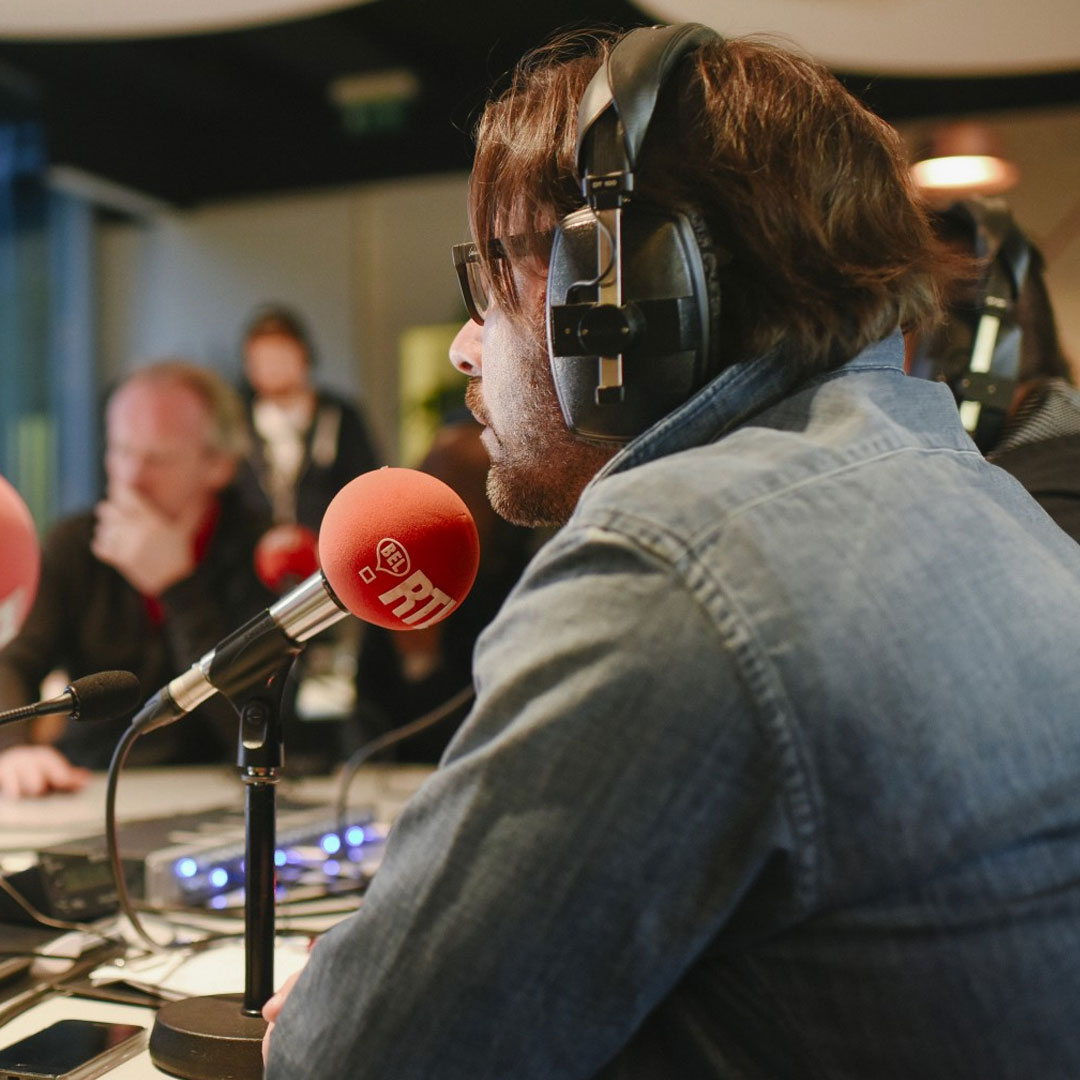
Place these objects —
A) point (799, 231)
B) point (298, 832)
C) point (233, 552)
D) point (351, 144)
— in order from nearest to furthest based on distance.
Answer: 1. point (799, 231)
2. point (298, 832)
3. point (233, 552)
4. point (351, 144)

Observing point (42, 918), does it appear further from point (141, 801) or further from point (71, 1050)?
point (141, 801)

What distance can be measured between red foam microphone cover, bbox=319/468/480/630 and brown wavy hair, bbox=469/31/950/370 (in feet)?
0.75

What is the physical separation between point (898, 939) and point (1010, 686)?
5.9 inches

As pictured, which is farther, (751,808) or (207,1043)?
(207,1043)

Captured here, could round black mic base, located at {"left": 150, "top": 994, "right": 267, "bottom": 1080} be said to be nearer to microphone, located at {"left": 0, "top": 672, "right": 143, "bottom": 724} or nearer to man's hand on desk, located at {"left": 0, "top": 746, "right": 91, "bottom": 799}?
microphone, located at {"left": 0, "top": 672, "right": 143, "bottom": 724}

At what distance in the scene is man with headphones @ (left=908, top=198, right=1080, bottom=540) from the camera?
1490mm

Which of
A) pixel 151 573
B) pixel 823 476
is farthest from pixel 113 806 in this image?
pixel 151 573

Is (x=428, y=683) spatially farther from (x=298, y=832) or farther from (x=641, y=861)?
(x=641, y=861)

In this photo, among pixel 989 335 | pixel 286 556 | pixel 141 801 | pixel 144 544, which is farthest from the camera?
pixel 144 544

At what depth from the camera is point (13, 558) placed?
1.25m

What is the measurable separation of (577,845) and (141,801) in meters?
1.38

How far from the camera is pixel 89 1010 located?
3.34ft

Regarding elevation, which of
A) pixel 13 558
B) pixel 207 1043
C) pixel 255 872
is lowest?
pixel 207 1043

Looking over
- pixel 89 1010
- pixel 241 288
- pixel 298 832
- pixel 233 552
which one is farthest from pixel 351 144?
A: pixel 89 1010
